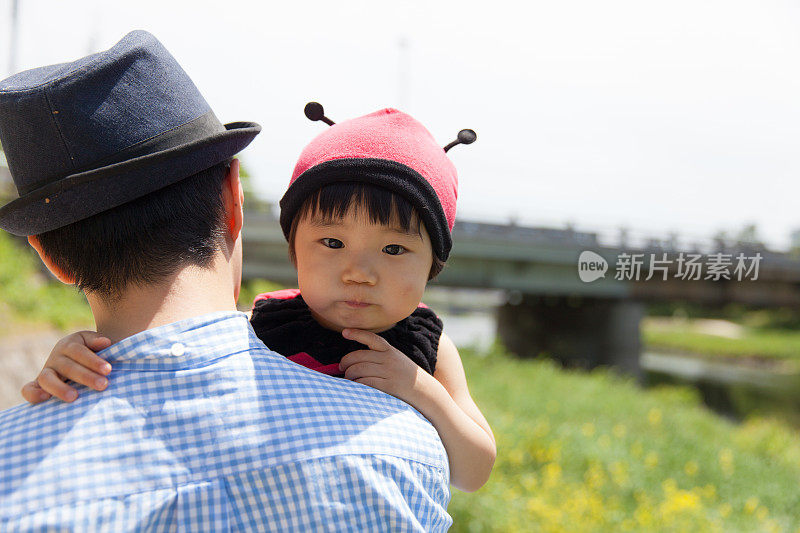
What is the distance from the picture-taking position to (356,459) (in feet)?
4.36

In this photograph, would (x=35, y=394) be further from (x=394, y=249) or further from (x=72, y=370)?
(x=394, y=249)

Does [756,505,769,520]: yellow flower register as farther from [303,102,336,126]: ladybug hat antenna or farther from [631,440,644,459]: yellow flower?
[303,102,336,126]: ladybug hat antenna

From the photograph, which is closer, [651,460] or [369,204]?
[369,204]

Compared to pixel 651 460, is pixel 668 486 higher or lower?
higher

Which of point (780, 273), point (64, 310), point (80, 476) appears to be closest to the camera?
point (80, 476)

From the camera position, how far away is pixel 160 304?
1442 mm

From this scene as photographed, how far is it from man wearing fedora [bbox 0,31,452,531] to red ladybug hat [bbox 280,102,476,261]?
0.28 meters

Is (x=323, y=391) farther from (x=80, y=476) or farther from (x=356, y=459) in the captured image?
(x=80, y=476)

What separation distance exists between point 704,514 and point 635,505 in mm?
785

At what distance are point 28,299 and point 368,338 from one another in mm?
8870

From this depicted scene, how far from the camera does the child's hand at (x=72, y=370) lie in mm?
1347

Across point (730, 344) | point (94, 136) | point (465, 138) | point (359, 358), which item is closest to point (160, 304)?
point (94, 136)

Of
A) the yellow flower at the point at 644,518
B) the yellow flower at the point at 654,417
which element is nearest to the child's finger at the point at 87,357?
the yellow flower at the point at 644,518

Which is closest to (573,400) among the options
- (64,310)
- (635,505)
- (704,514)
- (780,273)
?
(635,505)
